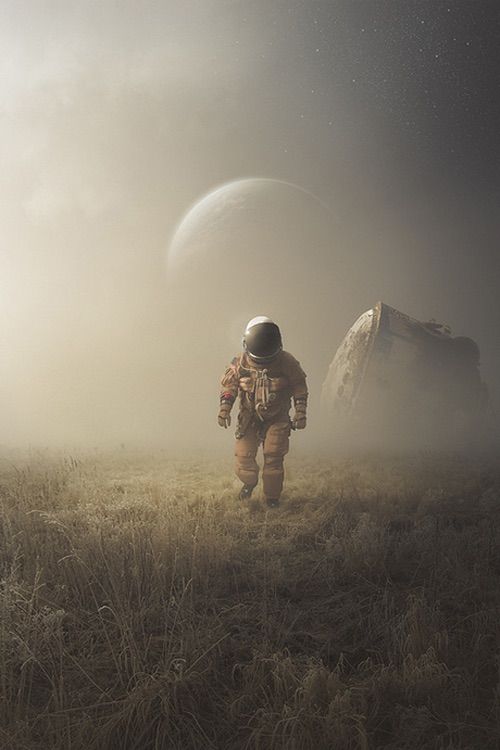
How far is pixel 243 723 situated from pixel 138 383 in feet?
120

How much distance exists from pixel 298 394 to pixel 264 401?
0.57 meters

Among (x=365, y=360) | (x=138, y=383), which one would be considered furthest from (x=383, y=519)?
(x=138, y=383)

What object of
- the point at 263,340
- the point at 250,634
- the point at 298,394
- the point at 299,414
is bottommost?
the point at 250,634

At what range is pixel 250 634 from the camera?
2555 mm

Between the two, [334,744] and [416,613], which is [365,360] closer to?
[416,613]

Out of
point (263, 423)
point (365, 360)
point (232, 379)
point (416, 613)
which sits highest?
point (365, 360)

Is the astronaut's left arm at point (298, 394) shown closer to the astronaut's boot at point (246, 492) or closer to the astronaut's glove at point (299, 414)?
the astronaut's glove at point (299, 414)

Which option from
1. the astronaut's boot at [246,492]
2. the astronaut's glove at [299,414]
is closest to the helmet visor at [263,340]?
the astronaut's glove at [299,414]

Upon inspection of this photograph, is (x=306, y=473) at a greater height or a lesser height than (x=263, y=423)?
lesser

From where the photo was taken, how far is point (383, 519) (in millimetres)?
4973

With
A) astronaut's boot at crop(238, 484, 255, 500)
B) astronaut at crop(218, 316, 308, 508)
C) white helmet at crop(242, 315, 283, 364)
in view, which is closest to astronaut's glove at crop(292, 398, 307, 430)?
astronaut at crop(218, 316, 308, 508)

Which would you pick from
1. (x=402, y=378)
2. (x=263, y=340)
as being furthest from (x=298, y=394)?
(x=402, y=378)

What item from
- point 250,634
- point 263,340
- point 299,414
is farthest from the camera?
point 299,414

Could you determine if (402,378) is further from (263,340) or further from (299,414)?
(263,340)
